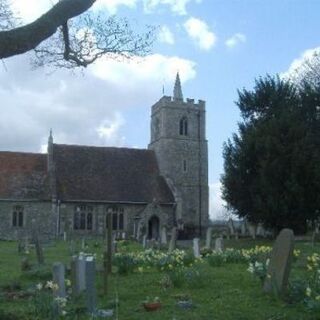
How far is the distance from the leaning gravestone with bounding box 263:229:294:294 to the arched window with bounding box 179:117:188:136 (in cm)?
4054

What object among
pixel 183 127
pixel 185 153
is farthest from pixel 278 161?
pixel 183 127

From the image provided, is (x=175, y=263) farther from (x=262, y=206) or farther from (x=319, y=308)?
(x=262, y=206)

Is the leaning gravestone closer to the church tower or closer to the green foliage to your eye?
the green foliage

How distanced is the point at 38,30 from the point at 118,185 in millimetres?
36211

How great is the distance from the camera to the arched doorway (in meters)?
42.6

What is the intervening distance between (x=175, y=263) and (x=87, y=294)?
524 cm

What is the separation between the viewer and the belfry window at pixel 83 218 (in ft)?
138

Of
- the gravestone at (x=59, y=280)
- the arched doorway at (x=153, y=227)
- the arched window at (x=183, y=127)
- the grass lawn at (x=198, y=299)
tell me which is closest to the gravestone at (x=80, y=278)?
the grass lawn at (x=198, y=299)

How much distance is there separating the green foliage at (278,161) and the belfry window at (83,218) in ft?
42.6

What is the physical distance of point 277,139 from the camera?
98.2ft

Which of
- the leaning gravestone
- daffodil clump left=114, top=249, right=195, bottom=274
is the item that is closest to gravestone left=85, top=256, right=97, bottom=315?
the leaning gravestone

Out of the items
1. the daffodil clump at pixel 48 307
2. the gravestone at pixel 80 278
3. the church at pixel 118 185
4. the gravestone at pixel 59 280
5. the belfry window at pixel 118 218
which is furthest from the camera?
the belfry window at pixel 118 218

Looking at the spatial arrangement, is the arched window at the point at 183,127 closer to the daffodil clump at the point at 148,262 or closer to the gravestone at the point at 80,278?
the daffodil clump at the point at 148,262

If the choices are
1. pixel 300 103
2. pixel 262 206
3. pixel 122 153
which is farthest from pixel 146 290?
pixel 122 153
